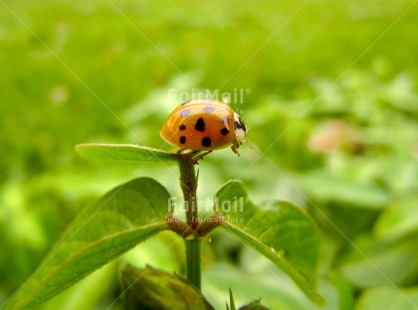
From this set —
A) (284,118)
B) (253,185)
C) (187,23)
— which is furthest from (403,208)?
(187,23)

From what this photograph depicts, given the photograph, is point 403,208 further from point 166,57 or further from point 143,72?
point 166,57

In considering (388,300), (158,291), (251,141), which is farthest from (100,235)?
(251,141)

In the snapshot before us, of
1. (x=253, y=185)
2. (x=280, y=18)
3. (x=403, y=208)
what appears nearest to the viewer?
(x=403, y=208)

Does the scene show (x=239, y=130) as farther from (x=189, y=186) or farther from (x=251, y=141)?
(x=251, y=141)

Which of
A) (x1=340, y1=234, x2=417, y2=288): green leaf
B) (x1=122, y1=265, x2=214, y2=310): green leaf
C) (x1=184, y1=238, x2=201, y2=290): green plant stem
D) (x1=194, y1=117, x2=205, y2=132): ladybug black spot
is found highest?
(x1=340, y1=234, x2=417, y2=288): green leaf

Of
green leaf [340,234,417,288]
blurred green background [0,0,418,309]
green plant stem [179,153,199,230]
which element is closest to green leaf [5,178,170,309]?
green plant stem [179,153,199,230]

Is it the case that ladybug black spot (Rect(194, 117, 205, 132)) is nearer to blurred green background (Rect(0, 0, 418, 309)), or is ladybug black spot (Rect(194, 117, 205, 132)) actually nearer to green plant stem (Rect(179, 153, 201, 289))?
green plant stem (Rect(179, 153, 201, 289))
